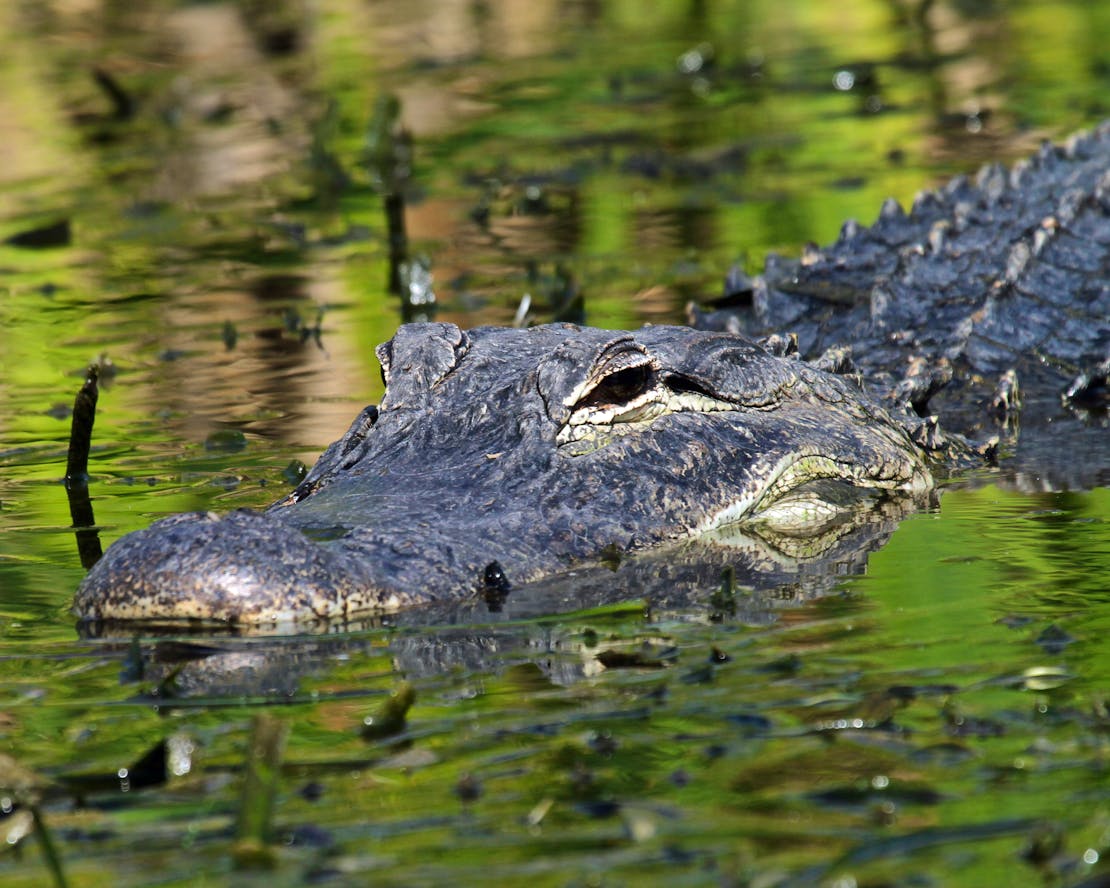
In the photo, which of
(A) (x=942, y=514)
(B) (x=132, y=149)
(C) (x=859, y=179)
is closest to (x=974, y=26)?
(C) (x=859, y=179)

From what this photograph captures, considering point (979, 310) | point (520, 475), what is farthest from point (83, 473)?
point (979, 310)

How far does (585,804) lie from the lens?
2709 millimetres

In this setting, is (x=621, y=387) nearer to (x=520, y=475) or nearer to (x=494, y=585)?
(x=520, y=475)

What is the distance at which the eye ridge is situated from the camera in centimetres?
441

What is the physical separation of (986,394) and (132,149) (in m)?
7.95

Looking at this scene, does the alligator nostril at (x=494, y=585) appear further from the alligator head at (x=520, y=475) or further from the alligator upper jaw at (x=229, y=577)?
the alligator upper jaw at (x=229, y=577)

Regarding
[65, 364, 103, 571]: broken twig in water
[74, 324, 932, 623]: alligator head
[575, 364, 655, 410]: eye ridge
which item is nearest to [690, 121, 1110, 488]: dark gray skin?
[74, 324, 932, 623]: alligator head

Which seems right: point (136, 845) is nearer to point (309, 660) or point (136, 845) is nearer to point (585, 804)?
point (585, 804)

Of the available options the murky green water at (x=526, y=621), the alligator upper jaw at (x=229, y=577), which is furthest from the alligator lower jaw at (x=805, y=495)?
the alligator upper jaw at (x=229, y=577)

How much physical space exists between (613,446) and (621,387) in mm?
179

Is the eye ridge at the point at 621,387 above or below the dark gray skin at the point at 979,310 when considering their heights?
above

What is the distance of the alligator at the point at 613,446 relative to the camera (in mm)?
3652

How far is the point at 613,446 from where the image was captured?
4.38 meters

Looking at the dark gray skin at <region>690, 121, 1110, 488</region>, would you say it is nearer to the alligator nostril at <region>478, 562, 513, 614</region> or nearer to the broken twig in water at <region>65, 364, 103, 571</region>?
the alligator nostril at <region>478, 562, 513, 614</region>
